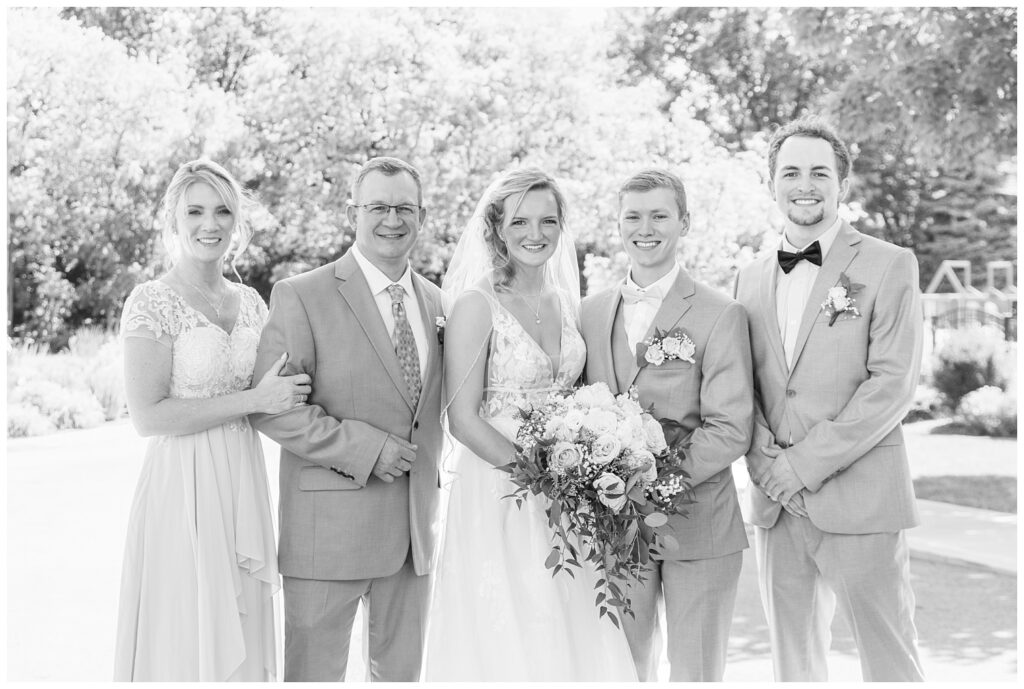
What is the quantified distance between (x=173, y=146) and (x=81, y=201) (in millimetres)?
2134

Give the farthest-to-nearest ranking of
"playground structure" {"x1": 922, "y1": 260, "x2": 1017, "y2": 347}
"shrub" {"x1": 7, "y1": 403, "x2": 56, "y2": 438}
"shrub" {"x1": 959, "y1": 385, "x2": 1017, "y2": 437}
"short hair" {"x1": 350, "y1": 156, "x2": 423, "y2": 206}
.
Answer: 1. "playground structure" {"x1": 922, "y1": 260, "x2": 1017, "y2": 347}
2. "shrub" {"x1": 959, "y1": 385, "x2": 1017, "y2": 437}
3. "shrub" {"x1": 7, "y1": 403, "x2": 56, "y2": 438}
4. "short hair" {"x1": 350, "y1": 156, "x2": 423, "y2": 206}

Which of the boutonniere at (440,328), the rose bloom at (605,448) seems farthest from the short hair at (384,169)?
the rose bloom at (605,448)

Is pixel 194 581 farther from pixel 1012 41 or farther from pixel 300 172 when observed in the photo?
pixel 300 172

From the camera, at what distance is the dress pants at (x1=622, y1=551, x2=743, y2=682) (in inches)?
162

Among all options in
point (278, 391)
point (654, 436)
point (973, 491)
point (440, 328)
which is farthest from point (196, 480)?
point (973, 491)

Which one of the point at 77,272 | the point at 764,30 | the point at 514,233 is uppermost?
the point at 764,30

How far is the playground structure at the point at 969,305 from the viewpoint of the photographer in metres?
21.3

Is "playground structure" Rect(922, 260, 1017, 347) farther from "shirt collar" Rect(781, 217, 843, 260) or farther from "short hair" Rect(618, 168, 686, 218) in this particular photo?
"short hair" Rect(618, 168, 686, 218)

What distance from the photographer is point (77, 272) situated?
1997cm

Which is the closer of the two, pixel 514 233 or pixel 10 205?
pixel 514 233

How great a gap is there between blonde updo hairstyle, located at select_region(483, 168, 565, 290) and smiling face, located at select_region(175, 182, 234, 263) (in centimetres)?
116

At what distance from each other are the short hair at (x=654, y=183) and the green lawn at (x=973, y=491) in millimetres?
8487

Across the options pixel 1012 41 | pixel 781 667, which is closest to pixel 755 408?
pixel 781 667

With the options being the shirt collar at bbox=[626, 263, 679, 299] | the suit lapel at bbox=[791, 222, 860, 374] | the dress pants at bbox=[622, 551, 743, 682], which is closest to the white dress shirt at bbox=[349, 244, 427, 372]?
the shirt collar at bbox=[626, 263, 679, 299]
